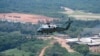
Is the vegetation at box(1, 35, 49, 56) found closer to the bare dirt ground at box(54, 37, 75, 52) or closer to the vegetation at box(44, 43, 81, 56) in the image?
the vegetation at box(44, 43, 81, 56)

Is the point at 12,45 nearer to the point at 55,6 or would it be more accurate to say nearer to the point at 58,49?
the point at 58,49

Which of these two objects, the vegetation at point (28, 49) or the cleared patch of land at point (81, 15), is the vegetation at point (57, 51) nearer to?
the vegetation at point (28, 49)

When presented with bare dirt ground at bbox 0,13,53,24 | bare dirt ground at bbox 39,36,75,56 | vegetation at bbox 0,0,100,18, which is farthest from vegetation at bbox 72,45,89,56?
vegetation at bbox 0,0,100,18

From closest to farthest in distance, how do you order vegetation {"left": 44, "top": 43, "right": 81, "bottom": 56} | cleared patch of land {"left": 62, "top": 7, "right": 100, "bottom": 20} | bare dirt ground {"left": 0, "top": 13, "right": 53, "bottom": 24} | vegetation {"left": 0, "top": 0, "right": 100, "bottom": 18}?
vegetation {"left": 44, "top": 43, "right": 81, "bottom": 56} → bare dirt ground {"left": 0, "top": 13, "right": 53, "bottom": 24} → cleared patch of land {"left": 62, "top": 7, "right": 100, "bottom": 20} → vegetation {"left": 0, "top": 0, "right": 100, "bottom": 18}

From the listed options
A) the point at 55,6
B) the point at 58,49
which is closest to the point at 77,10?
the point at 55,6

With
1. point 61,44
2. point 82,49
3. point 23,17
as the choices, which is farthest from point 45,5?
point 82,49

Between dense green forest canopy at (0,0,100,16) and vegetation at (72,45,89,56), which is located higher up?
vegetation at (72,45,89,56)

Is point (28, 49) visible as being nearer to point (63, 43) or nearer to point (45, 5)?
point (63, 43)

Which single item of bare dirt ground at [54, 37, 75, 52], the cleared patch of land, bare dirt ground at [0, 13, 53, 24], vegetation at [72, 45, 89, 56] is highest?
vegetation at [72, 45, 89, 56]
